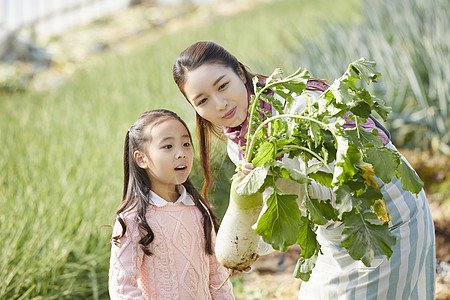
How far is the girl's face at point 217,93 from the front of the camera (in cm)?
176

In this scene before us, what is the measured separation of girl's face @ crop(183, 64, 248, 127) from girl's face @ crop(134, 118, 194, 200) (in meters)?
0.11

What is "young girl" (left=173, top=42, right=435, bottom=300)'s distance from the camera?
1.77 m

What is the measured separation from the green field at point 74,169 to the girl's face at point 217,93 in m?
0.44

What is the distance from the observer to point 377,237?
139 centimetres

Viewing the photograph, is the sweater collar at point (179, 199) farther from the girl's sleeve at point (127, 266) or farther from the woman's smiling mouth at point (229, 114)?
the woman's smiling mouth at point (229, 114)

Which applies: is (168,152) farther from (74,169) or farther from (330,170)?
(74,169)

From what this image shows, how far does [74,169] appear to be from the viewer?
4.29m

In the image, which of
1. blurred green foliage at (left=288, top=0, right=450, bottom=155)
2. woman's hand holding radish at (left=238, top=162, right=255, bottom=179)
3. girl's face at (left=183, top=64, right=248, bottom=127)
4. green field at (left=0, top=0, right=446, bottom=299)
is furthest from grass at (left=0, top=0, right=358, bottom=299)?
woman's hand holding radish at (left=238, top=162, right=255, bottom=179)

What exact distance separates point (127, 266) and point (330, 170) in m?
0.69

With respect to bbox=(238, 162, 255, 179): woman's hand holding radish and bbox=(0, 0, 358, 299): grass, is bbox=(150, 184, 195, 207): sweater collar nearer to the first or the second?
bbox=(238, 162, 255, 179): woman's hand holding radish

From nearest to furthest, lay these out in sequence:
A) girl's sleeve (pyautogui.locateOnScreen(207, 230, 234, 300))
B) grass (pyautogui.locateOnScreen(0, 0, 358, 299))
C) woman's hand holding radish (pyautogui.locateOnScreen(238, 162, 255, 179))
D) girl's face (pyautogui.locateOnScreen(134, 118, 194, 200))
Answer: woman's hand holding radish (pyautogui.locateOnScreen(238, 162, 255, 179)) → girl's face (pyautogui.locateOnScreen(134, 118, 194, 200)) → girl's sleeve (pyautogui.locateOnScreen(207, 230, 234, 300)) → grass (pyautogui.locateOnScreen(0, 0, 358, 299))

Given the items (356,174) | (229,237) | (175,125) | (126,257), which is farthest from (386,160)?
(126,257)

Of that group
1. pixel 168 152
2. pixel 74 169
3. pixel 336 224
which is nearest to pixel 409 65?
pixel 74 169

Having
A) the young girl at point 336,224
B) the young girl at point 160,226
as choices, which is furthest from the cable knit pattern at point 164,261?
the young girl at point 336,224
